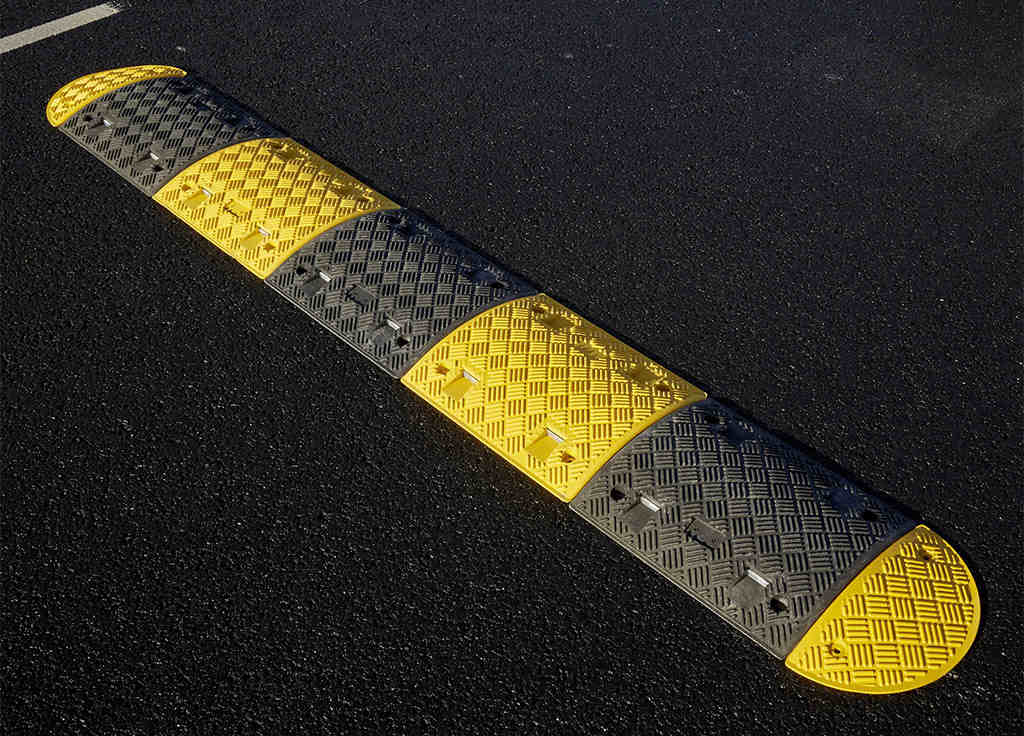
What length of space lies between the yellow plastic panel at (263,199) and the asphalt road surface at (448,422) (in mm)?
119

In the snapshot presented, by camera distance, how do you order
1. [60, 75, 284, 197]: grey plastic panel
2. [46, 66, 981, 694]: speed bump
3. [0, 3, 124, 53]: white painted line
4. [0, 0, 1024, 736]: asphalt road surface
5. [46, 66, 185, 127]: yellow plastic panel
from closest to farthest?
[0, 0, 1024, 736]: asphalt road surface < [46, 66, 981, 694]: speed bump < [60, 75, 284, 197]: grey plastic panel < [46, 66, 185, 127]: yellow plastic panel < [0, 3, 124, 53]: white painted line

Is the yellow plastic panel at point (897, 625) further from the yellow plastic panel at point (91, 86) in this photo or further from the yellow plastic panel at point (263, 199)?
the yellow plastic panel at point (91, 86)

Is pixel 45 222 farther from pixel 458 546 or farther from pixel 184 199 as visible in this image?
pixel 458 546

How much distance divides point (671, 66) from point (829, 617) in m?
3.10

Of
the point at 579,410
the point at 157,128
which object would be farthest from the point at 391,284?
the point at 157,128

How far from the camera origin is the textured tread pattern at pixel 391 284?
346 centimetres

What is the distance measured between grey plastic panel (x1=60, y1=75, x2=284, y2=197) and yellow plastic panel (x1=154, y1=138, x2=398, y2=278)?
8 cm

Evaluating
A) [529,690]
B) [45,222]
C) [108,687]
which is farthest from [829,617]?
[45,222]

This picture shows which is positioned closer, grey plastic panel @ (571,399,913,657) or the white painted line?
grey plastic panel @ (571,399,913,657)

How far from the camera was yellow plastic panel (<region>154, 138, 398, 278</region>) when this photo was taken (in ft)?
12.5

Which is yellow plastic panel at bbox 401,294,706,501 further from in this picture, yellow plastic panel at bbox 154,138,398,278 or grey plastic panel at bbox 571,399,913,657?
yellow plastic panel at bbox 154,138,398,278

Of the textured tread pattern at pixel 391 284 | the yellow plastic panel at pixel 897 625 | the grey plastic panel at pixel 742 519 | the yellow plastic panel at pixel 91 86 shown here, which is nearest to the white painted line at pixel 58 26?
the yellow plastic panel at pixel 91 86

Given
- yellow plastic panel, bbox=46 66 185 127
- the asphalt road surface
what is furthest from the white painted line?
yellow plastic panel, bbox=46 66 185 127

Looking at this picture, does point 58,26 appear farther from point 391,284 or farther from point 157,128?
point 391,284
